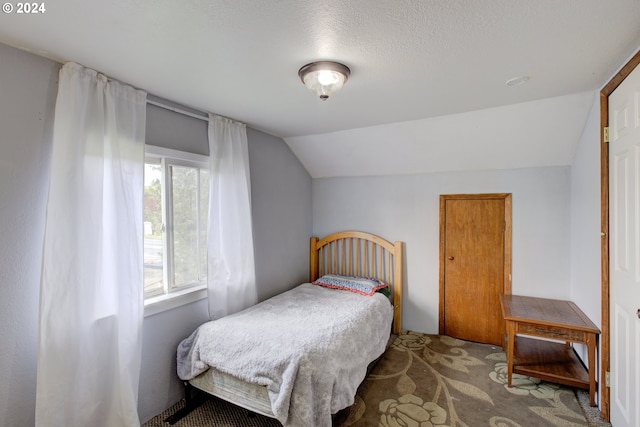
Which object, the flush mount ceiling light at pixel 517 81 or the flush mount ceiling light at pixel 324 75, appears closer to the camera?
the flush mount ceiling light at pixel 324 75

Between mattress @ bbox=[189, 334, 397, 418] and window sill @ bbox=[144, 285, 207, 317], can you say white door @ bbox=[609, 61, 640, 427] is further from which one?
window sill @ bbox=[144, 285, 207, 317]

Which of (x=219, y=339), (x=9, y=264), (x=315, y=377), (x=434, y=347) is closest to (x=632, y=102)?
(x=315, y=377)

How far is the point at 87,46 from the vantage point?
1.53 m

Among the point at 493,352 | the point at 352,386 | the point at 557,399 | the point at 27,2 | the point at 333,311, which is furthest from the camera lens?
the point at 493,352

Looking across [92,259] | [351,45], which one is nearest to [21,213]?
[92,259]

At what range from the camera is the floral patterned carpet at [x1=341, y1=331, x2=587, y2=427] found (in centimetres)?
208

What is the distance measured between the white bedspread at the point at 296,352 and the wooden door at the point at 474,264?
3.33 ft

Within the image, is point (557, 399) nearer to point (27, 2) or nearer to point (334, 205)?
point (334, 205)

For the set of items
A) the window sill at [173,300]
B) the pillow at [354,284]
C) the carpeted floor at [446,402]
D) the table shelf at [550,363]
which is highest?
the window sill at [173,300]

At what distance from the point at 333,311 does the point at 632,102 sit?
2.29 m

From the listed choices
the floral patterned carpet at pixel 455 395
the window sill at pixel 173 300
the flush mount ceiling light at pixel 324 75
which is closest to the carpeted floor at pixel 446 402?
the floral patterned carpet at pixel 455 395

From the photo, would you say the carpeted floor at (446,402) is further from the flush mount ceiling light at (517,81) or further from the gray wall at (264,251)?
the flush mount ceiling light at (517,81)

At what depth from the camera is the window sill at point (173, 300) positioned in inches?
84.8

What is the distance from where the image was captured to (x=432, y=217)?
342 centimetres
